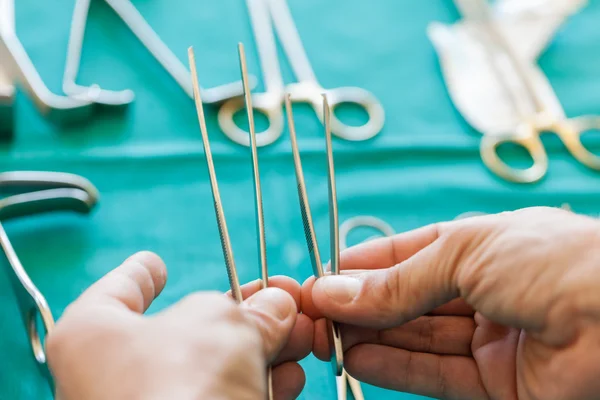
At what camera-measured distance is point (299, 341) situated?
1.56ft

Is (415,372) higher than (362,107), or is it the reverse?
(362,107)

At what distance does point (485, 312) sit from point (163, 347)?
0.81 feet

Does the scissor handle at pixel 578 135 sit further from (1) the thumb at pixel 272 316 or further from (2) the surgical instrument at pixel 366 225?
(1) the thumb at pixel 272 316

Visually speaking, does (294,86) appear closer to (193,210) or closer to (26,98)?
(193,210)

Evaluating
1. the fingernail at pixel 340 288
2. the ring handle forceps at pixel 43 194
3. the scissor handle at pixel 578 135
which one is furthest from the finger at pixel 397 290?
the scissor handle at pixel 578 135

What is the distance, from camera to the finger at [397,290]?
0.43 m

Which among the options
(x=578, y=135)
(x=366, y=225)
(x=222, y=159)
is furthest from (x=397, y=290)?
(x=578, y=135)

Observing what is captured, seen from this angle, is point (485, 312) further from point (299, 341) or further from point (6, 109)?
point (6, 109)

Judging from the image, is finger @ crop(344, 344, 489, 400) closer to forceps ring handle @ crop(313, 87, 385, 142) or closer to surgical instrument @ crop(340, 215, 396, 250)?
surgical instrument @ crop(340, 215, 396, 250)

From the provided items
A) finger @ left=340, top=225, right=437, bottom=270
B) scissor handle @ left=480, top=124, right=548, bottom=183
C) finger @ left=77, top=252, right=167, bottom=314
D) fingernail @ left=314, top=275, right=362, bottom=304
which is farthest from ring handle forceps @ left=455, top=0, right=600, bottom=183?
finger @ left=77, top=252, right=167, bottom=314

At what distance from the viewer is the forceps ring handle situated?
0.74m

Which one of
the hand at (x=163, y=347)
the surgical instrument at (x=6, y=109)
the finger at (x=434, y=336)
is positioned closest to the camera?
the hand at (x=163, y=347)

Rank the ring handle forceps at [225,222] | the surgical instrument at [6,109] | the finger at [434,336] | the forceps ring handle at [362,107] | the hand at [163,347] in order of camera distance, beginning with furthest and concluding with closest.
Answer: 1. the forceps ring handle at [362,107]
2. the surgical instrument at [6,109]
3. the finger at [434,336]
4. the ring handle forceps at [225,222]
5. the hand at [163,347]

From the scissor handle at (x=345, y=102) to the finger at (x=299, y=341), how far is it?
32cm
